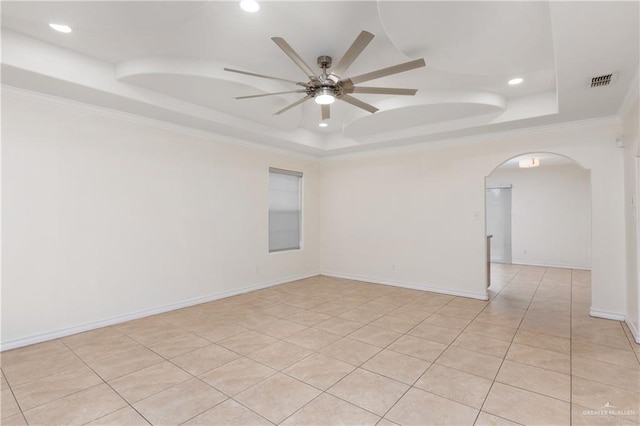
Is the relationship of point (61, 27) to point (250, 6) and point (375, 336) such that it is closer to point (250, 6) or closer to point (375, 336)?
point (250, 6)

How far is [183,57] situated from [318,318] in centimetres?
334

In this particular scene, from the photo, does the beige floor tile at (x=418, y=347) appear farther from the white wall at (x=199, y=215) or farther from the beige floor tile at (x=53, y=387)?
the beige floor tile at (x=53, y=387)

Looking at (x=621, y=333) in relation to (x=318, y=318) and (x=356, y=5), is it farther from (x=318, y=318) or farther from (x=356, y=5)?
(x=356, y=5)

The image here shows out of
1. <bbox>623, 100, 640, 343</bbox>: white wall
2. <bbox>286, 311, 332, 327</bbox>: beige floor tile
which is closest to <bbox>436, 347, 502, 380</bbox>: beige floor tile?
<bbox>286, 311, 332, 327</bbox>: beige floor tile

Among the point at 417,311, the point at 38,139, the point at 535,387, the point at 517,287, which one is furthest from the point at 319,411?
the point at 517,287

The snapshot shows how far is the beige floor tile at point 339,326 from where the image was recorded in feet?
11.7

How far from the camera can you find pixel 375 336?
3.42 meters

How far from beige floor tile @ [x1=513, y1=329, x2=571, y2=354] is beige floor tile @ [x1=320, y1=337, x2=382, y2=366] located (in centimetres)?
155

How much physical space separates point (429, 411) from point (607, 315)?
345cm

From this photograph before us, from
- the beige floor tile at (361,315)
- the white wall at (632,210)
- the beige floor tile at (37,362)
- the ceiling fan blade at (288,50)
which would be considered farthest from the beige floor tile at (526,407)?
the beige floor tile at (37,362)

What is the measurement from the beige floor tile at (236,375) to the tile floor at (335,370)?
14mm

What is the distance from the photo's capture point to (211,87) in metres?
3.53

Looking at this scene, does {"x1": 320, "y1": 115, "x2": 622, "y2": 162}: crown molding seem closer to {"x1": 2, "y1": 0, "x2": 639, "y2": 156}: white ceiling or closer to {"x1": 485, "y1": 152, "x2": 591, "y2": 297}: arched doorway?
{"x1": 2, "y1": 0, "x2": 639, "y2": 156}: white ceiling

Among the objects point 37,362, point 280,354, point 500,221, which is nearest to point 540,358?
point 280,354
